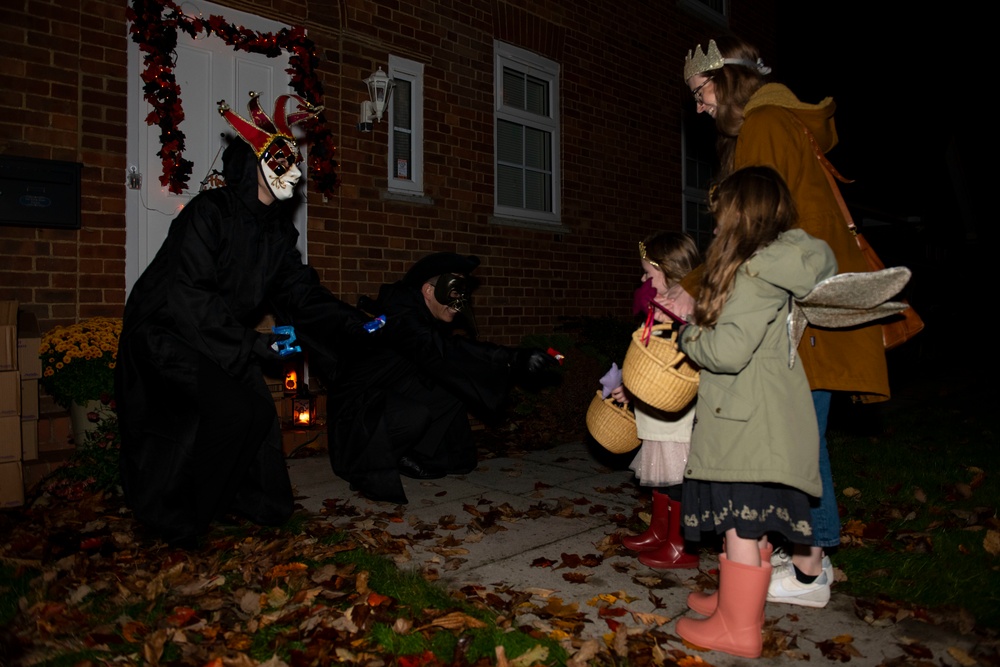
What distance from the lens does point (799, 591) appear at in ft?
11.0

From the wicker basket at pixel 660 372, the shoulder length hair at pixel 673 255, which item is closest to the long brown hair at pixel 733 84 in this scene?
the shoulder length hair at pixel 673 255

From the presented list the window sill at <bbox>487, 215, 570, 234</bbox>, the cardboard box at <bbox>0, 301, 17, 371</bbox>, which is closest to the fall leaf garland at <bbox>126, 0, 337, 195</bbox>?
the cardboard box at <bbox>0, 301, 17, 371</bbox>

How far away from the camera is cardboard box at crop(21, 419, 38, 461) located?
496cm

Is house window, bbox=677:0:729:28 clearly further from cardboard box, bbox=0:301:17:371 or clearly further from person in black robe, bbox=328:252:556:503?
cardboard box, bbox=0:301:17:371

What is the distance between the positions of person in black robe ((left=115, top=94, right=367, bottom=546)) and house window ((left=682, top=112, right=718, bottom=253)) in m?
7.82

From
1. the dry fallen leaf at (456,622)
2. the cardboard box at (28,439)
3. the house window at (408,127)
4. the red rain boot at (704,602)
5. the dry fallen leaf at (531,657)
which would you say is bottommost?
the dry fallen leaf at (531,657)

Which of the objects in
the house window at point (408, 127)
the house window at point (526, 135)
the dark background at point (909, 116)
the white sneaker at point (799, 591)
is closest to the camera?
the white sneaker at point (799, 591)

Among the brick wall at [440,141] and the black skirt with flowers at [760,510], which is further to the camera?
the brick wall at [440,141]

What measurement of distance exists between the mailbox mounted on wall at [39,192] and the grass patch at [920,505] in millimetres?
5592

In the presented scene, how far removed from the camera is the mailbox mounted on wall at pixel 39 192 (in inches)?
203

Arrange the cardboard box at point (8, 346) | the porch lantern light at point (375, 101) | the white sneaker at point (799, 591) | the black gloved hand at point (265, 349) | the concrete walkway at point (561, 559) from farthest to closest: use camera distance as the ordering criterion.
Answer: the porch lantern light at point (375, 101)
the cardboard box at point (8, 346)
the black gloved hand at point (265, 349)
the white sneaker at point (799, 591)
the concrete walkway at point (561, 559)

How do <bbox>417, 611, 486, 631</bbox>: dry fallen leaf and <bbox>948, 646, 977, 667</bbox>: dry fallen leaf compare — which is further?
<bbox>417, 611, 486, 631</bbox>: dry fallen leaf

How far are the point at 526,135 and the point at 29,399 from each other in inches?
231

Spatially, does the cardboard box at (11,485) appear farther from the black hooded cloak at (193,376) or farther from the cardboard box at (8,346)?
the black hooded cloak at (193,376)
